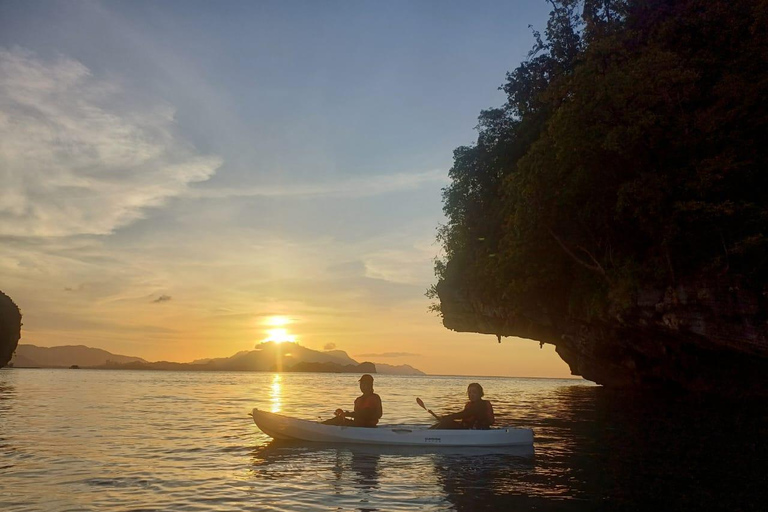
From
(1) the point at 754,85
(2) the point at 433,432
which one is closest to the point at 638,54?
(1) the point at 754,85

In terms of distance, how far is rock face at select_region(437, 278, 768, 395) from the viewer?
23.7m

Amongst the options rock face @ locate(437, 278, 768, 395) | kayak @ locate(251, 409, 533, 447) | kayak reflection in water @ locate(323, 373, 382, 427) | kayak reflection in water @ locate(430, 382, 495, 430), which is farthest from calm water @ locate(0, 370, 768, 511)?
rock face @ locate(437, 278, 768, 395)

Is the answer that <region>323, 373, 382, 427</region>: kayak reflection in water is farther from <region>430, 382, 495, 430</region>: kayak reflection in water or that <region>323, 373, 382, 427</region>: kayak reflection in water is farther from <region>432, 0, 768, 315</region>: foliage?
<region>432, 0, 768, 315</region>: foliage

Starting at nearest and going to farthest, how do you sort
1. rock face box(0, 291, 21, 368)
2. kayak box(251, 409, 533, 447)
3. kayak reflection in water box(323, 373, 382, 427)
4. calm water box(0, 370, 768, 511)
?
calm water box(0, 370, 768, 511)
kayak box(251, 409, 533, 447)
kayak reflection in water box(323, 373, 382, 427)
rock face box(0, 291, 21, 368)

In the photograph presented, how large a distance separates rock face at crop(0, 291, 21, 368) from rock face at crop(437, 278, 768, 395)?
98.5 meters

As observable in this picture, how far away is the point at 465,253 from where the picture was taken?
4200 centimetres

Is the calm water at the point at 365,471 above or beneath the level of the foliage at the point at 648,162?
beneath

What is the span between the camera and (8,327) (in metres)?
116

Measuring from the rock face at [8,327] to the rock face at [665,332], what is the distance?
9845 centimetres

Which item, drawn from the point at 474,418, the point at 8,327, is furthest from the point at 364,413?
the point at 8,327

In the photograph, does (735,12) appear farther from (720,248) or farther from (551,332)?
(551,332)

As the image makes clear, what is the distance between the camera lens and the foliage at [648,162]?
872 inches

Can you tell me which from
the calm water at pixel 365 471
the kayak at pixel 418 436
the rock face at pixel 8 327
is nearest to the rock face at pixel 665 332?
the calm water at pixel 365 471

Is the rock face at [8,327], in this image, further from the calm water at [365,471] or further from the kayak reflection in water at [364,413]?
the kayak reflection in water at [364,413]
